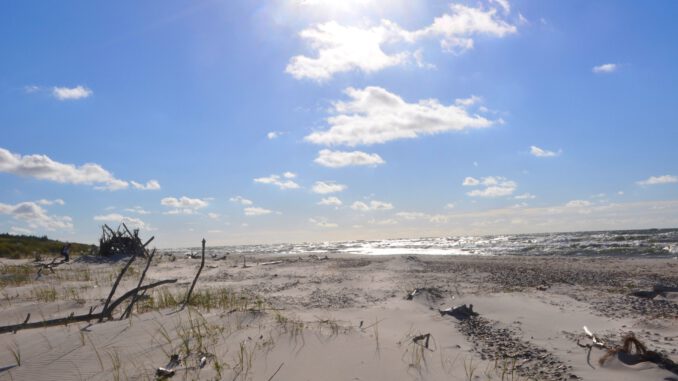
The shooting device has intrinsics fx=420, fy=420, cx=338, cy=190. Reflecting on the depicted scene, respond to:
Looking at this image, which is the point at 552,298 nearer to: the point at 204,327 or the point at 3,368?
the point at 204,327

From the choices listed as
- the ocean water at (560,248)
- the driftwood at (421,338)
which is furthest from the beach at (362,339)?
the ocean water at (560,248)

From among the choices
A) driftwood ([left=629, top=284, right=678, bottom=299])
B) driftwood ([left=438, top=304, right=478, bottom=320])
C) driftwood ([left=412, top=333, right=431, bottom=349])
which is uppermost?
driftwood ([left=412, top=333, right=431, bottom=349])

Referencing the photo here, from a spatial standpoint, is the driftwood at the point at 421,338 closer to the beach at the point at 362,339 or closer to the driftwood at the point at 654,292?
the beach at the point at 362,339

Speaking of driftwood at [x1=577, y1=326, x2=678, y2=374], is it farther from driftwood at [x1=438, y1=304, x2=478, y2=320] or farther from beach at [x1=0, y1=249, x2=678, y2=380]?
driftwood at [x1=438, y1=304, x2=478, y2=320]

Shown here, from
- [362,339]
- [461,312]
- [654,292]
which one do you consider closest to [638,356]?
[362,339]

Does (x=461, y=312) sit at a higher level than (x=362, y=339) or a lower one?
lower

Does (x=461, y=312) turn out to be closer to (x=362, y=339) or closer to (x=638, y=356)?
(x=362, y=339)

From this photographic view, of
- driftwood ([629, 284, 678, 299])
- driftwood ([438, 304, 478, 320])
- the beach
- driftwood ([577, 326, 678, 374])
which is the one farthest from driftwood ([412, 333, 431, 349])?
driftwood ([629, 284, 678, 299])

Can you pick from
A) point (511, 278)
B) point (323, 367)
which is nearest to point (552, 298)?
point (511, 278)

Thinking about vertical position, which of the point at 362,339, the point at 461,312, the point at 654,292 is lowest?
the point at 654,292

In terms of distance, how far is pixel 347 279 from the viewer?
10.7 m

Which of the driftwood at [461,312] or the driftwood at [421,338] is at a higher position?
the driftwood at [421,338]

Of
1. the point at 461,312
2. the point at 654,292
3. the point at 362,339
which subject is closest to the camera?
the point at 362,339

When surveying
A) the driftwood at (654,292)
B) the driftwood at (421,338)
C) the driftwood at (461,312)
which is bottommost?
the driftwood at (654,292)
